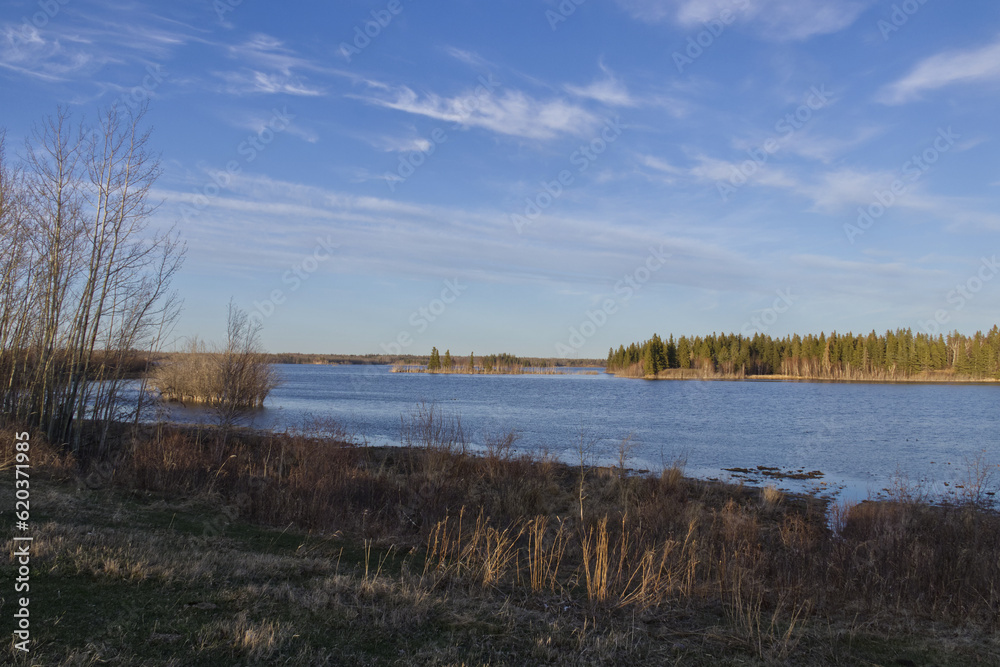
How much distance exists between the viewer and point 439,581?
6.58 meters

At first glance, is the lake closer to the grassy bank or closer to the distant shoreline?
the grassy bank

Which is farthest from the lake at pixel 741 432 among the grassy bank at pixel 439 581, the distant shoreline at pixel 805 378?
the distant shoreline at pixel 805 378

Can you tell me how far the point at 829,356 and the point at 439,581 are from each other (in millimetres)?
122243

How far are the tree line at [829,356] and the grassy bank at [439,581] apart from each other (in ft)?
350

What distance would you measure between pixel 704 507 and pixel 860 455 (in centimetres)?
1401

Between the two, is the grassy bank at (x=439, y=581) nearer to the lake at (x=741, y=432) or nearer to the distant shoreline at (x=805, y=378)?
the lake at (x=741, y=432)

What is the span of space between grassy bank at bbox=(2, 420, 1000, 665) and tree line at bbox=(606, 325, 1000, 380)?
107 m

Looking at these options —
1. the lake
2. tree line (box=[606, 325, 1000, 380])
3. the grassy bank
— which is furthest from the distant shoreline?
the grassy bank

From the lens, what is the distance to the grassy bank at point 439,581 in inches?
189

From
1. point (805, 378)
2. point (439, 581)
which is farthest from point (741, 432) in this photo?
point (805, 378)

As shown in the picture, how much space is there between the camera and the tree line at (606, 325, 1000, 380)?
10294 centimetres

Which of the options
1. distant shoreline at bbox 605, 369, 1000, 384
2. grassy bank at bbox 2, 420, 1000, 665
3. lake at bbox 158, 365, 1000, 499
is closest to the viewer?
grassy bank at bbox 2, 420, 1000, 665

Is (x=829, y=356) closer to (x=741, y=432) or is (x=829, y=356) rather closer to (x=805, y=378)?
(x=805, y=378)

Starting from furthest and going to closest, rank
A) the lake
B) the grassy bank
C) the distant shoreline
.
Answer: the distant shoreline, the lake, the grassy bank
